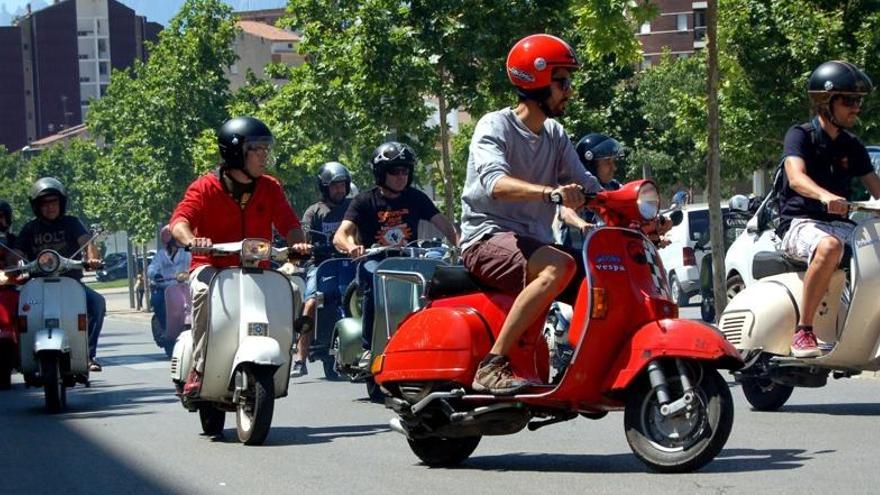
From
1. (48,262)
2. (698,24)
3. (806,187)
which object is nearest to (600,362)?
(806,187)

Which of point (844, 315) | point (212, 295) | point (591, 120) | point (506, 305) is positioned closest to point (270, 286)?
point (212, 295)

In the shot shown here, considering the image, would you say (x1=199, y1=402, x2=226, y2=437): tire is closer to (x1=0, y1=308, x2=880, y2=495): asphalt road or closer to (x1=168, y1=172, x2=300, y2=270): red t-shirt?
(x1=0, y1=308, x2=880, y2=495): asphalt road

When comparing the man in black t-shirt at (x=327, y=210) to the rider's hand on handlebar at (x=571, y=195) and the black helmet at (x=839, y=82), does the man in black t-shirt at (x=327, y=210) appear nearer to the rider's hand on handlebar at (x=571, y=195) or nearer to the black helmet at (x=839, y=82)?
the black helmet at (x=839, y=82)

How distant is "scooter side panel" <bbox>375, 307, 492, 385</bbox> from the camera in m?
8.06

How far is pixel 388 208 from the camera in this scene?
12.8 meters

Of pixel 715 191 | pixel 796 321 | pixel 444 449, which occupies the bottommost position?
pixel 444 449

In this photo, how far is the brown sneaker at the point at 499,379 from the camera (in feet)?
25.8

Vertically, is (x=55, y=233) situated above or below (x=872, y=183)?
below

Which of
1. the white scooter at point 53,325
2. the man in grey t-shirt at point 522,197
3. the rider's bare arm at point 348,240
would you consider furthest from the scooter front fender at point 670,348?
the white scooter at point 53,325

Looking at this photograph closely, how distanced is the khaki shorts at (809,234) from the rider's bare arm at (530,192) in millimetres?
2539

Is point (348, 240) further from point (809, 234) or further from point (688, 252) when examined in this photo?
point (688, 252)

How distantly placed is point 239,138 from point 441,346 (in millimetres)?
2759

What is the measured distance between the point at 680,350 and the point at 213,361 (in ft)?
11.7

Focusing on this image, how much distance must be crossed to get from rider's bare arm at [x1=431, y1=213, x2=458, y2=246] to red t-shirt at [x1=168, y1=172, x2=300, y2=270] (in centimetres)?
157
